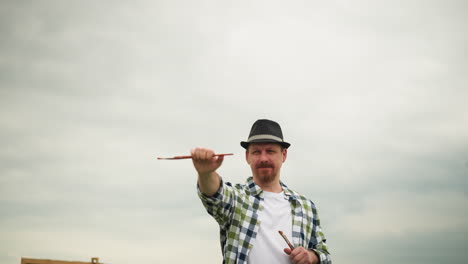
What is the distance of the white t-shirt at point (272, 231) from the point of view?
4.39 meters

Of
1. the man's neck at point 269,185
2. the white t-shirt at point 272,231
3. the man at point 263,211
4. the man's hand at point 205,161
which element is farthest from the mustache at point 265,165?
the man's hand at point 205,161

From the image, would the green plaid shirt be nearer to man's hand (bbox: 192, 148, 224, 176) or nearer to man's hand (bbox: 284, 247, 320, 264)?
man's hand (bbox: 284, 247, 320, 264)

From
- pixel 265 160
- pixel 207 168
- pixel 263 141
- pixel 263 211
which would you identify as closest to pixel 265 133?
pixel 263 141

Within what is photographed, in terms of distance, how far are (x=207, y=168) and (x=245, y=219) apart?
1152mm

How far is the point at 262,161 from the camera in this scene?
4.84 meters

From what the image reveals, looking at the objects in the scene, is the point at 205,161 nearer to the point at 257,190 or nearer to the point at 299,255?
the point at 257,190

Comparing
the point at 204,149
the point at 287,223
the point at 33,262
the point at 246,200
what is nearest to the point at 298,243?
the point at 287,223

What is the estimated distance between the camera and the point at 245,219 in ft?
14.8

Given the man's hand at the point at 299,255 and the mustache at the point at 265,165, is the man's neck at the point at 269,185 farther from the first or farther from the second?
the man's hand at the point at 299,255

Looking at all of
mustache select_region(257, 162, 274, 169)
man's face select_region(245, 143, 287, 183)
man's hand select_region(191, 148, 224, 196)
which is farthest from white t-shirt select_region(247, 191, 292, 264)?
man's hand select_region(191, 148, 224, 196)

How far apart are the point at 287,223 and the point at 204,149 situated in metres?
1.79

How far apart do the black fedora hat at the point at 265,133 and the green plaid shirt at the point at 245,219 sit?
54cm

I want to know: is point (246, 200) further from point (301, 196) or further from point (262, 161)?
point (301, 196)

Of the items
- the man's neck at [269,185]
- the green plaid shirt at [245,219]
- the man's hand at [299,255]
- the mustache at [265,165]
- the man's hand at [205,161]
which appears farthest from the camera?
the man's neck at [269,185]
